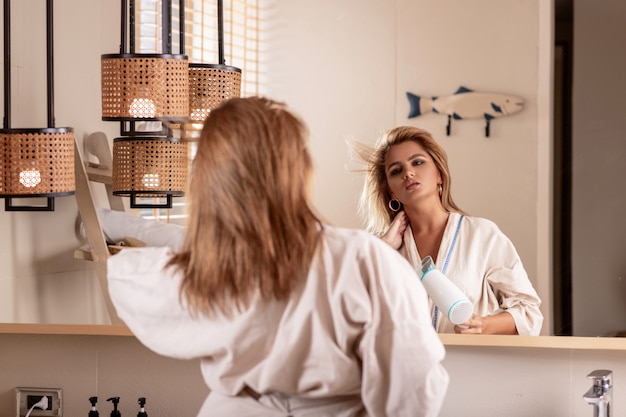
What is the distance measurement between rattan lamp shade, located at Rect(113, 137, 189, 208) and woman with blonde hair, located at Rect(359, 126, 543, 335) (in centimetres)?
39

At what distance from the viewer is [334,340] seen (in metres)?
1.02

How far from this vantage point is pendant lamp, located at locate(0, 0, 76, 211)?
5.41 ft

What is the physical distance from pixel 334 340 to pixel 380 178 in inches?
21.1

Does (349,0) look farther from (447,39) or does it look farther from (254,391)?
(254,391)

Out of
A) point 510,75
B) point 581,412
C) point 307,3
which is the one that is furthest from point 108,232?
point 581,412

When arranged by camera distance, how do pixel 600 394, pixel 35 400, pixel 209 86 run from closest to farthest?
pixel 600 394
pixel 209 86
pixel 35 400

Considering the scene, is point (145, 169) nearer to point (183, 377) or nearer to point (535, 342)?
point (183, 377)

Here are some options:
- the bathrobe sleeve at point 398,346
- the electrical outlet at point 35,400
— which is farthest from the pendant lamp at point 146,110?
the bathrobe sleeve at point 398,346

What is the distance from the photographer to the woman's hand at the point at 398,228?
1.50 metres

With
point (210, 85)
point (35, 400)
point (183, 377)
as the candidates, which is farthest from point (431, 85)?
point (35, 400)

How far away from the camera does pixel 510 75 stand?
1461 millimetres

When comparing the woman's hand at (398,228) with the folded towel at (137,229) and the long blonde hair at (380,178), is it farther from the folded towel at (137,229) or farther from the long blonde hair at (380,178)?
the folded towel at (137,229)

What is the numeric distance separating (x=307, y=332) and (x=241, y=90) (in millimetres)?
688

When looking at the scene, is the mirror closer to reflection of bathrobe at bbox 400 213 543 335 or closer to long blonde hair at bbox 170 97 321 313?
reflection of bathrobe at bbox 400 213 543 335
